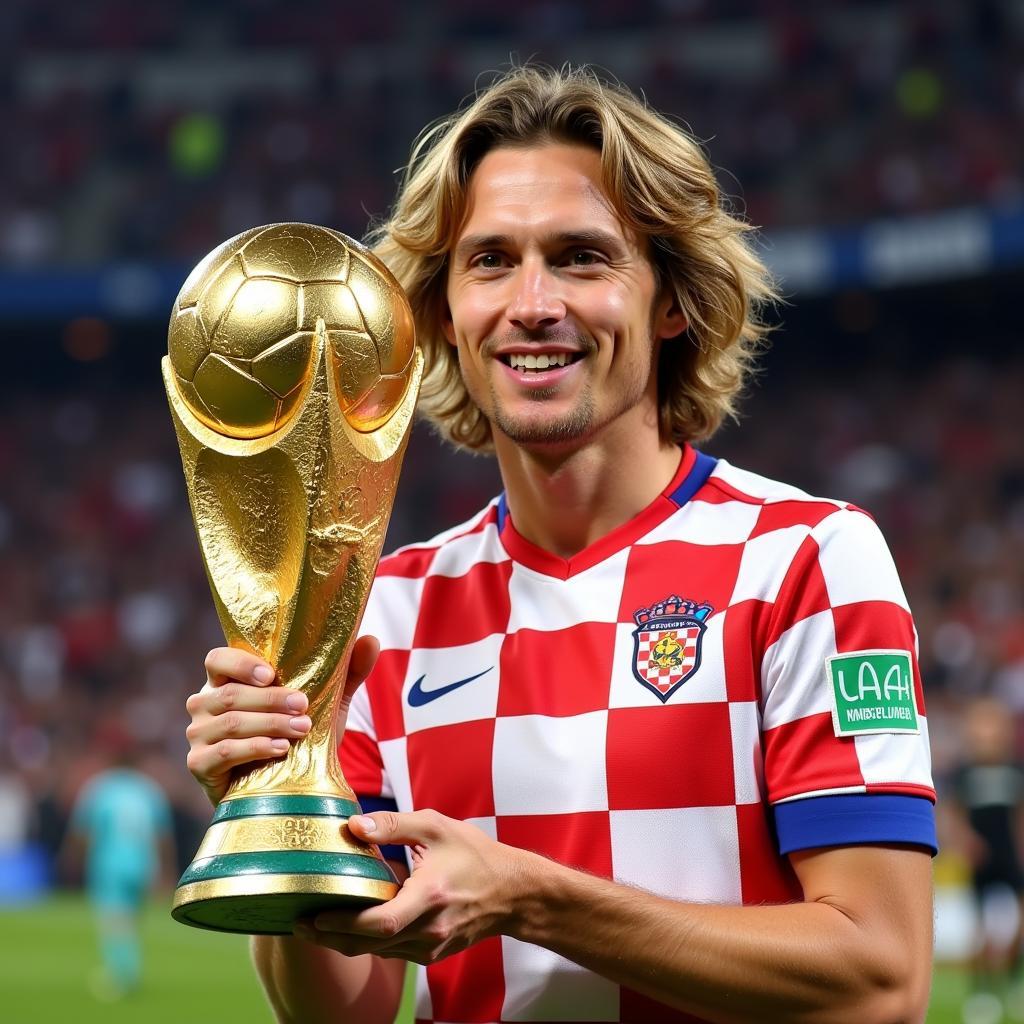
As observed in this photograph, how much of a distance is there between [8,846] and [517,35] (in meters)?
11.6

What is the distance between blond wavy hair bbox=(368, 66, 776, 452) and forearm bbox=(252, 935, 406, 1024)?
858mm

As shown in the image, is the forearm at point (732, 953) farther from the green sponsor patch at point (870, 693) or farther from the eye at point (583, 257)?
the eye at point (583, 257)

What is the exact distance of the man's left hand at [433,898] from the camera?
153 centimetres

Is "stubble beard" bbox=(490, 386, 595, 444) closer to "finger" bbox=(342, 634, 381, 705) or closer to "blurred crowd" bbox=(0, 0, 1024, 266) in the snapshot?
"finger" bbox=(342, 634, 381, 705)

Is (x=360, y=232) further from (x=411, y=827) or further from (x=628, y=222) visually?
(x=411, y=827)

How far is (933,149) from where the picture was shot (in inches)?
683

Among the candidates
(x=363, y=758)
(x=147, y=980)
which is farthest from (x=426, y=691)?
(x=147, y=980)

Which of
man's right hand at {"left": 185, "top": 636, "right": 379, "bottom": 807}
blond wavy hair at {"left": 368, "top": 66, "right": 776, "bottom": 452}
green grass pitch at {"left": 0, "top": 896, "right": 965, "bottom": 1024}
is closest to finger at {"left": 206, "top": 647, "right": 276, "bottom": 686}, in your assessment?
man's right hand at {"left": 185, "top": 636, "right": 379, "bottom": 807}

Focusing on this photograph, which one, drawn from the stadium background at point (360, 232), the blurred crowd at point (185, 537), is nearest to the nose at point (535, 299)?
the stadium background at point (360, 232)

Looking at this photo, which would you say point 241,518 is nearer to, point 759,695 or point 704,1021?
point 759,695

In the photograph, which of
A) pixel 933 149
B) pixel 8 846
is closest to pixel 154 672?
pixel 8 846

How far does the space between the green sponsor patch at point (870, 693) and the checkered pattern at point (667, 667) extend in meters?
0.18

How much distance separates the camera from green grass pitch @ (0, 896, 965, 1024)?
8734 millimetres

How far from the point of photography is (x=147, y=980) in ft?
34.6
